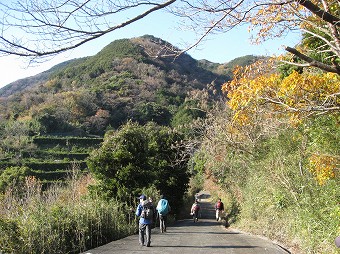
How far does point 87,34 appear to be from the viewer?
429 cm

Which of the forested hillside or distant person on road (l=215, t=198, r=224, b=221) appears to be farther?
distant person on road (l=215, t=198, r=224, b=221)

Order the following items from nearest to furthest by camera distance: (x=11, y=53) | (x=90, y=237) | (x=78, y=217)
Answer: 1. (x=11, y=53)
2. (x=78, y=217)
3. (x=90, y=237)

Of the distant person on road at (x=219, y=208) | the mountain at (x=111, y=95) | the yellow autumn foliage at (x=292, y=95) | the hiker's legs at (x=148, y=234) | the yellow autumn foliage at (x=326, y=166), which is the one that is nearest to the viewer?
the yellow autumn foliage at (x=292, y=95)

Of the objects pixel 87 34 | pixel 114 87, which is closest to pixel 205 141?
pixel 87 34

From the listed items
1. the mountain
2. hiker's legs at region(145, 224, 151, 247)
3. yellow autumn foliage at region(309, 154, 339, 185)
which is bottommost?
hiker's legs at region(145, 224, 151, 247)

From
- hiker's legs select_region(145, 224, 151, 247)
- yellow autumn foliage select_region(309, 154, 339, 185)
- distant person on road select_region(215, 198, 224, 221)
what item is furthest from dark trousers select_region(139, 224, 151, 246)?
distant person on road select_region(215, 198, 224, 221)

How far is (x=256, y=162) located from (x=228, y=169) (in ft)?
17.3

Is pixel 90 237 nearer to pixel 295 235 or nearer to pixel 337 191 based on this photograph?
pixel 295 235

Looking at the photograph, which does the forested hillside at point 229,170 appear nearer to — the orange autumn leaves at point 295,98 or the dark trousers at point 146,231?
the orange autumn leaves at point 295,98

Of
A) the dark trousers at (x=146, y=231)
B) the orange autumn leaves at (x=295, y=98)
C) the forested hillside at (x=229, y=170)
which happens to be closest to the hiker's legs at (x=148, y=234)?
the dark trousers at (x=146, y=231)

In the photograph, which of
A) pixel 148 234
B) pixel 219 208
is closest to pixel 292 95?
pixel 148 234

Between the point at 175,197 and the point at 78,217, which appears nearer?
the point at 78,217

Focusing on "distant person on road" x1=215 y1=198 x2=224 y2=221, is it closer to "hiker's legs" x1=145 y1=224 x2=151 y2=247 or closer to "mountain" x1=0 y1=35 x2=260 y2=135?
"hiker's legs" x1=145 y1=224 x2=151 y2=247

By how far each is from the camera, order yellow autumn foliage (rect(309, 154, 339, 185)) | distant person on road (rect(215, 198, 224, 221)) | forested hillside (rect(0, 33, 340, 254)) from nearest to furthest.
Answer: forested hillside (rect(0, 33, 340, 254)), yellow autumn foliage (rect(309, 154, 339, 185)), distant person on road (rect(215, 198, 224, 221))
